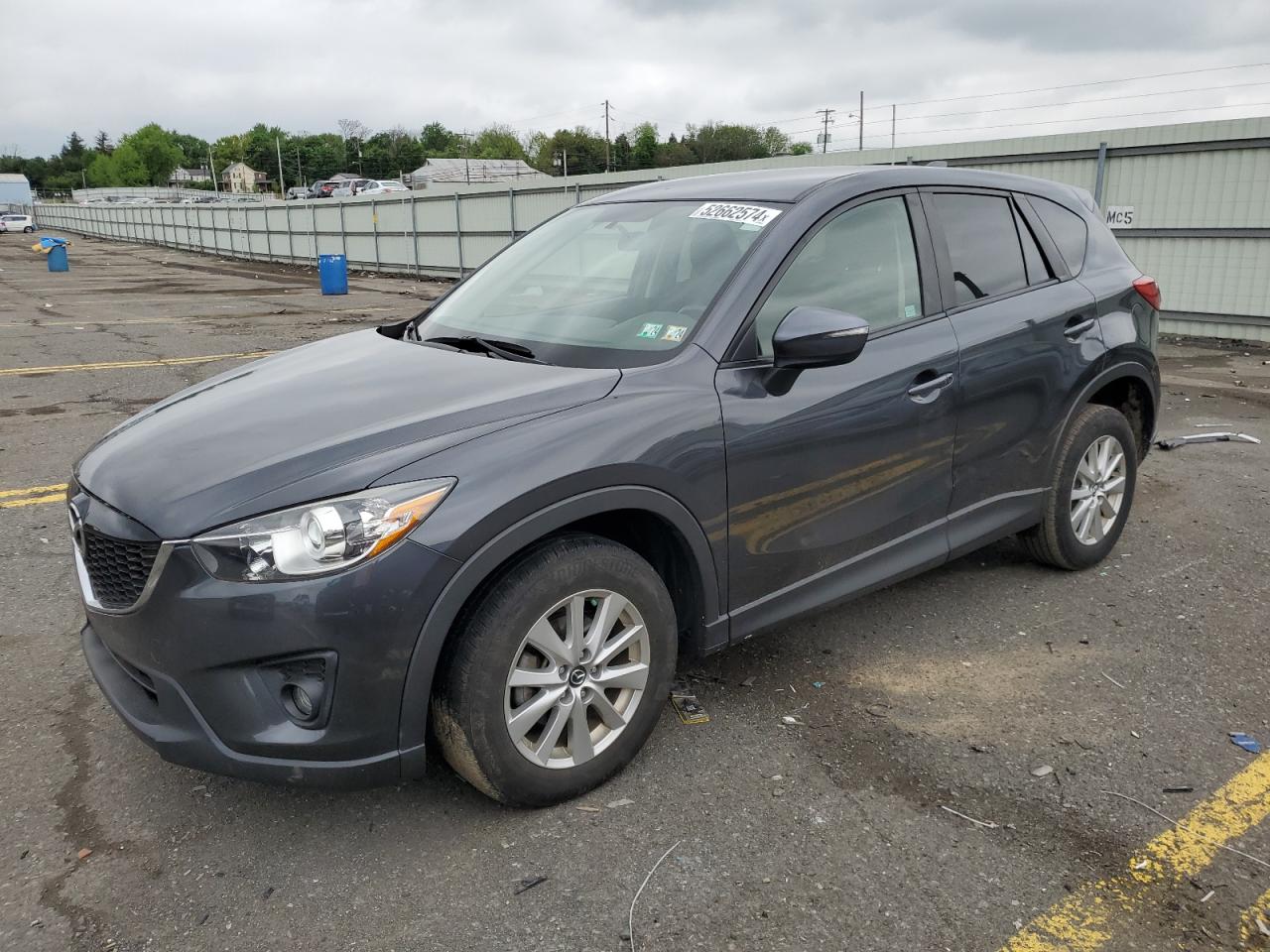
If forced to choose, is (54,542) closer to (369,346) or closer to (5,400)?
(369,346)

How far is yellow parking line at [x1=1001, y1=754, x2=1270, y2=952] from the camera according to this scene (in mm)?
2275

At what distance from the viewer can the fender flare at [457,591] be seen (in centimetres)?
237

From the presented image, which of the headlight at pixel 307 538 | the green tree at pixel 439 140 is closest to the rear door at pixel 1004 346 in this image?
the headlight at pixel 307 538

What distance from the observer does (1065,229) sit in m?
4.32

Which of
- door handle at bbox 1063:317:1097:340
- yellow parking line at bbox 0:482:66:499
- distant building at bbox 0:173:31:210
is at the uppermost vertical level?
distant building at bbox 0:173:31:210

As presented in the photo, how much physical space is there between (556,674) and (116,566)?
1.14m

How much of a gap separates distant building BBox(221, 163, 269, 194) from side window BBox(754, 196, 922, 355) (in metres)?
168

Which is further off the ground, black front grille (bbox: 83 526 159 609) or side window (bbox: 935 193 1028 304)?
side window (bbox: 935 193 1028 304)

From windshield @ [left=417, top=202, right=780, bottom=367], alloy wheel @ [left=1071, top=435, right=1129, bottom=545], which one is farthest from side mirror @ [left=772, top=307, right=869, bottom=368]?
alloy wheel @ [left=1071, top=435, right=1129, bottom=545]

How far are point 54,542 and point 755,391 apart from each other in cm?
374

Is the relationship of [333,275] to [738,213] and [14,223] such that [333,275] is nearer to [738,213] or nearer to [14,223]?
[738,213]

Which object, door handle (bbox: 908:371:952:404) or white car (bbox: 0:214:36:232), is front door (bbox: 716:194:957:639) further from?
white car (bbox: 0:214:36:232)

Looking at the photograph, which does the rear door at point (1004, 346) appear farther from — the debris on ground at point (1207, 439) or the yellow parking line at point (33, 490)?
the yellow parking line at point (33, 490)

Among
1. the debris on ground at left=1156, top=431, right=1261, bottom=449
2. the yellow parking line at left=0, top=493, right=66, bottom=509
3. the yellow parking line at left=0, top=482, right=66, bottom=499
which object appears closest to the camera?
the yellow parking line at left=0, top=493, right=66, bottom=509
